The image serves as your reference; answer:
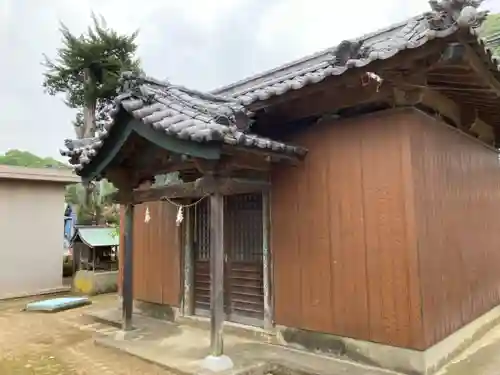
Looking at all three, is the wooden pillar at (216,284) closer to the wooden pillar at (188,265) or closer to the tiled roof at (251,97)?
the tiled roof at (251,97)

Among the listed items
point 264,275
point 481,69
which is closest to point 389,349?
point 264,275

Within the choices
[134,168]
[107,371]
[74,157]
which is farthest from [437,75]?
[74,157]

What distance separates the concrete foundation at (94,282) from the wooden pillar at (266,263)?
21.2 ft

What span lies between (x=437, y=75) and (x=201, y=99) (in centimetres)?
326

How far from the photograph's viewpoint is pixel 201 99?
A: 19.6ft

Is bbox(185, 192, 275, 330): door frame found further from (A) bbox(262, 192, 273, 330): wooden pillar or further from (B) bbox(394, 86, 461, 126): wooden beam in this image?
(B) bbox(394, 86, 461, 126): wooden beam

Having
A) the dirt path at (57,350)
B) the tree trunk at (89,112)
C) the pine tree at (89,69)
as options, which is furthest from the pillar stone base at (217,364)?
the tree trunk at (89,112)

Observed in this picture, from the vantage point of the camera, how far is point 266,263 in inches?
217

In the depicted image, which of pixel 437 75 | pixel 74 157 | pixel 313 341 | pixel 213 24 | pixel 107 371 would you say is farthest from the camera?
pixel 213 24

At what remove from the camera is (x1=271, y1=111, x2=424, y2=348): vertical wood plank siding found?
4.21 meters

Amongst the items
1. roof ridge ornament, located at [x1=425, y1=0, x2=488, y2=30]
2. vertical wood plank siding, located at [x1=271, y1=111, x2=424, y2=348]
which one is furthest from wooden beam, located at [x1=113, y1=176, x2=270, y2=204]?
roof ridge ornament, located at [x1=425, y1=0, x2=488, y2=30]

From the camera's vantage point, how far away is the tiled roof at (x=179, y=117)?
4031 millimetres

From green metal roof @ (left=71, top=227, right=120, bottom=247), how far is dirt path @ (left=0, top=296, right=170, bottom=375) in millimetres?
2948

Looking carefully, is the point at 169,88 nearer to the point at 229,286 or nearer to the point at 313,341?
the point at 229,286
